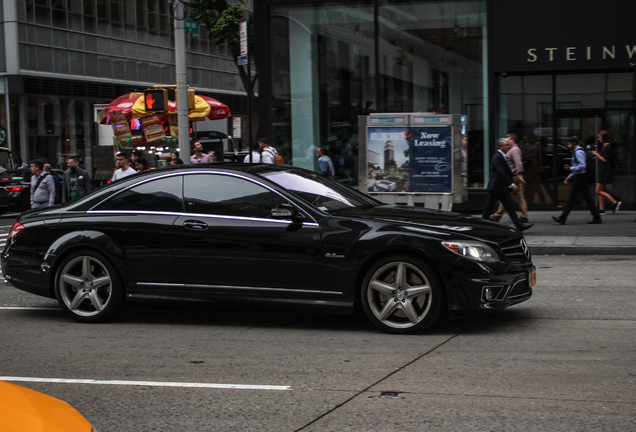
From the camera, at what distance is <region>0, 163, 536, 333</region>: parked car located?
6.60m

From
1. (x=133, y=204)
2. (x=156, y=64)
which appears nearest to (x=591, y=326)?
(x=133, y=204)

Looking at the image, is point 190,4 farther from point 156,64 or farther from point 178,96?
point 178,96

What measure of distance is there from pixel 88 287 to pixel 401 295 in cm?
311

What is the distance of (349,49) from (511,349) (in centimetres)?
1439

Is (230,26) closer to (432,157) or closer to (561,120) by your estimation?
(561,120)

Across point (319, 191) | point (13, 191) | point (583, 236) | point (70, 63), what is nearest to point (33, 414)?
point (319, 191)

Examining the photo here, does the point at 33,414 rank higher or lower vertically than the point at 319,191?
lower

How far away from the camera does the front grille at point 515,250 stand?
6738 mm

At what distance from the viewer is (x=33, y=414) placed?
272 centimetres

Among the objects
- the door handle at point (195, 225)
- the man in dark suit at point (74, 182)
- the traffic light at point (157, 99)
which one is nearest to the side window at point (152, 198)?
the door handle at point (195, 225)

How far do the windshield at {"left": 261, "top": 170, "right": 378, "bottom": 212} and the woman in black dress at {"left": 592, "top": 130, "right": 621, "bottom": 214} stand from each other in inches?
437

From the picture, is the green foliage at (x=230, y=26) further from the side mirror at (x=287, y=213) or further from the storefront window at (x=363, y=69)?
the side mirror at (x=287, y=213)

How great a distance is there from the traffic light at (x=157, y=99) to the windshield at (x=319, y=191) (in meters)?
9.18

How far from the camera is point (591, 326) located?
6.97 meters
